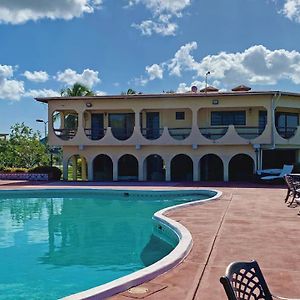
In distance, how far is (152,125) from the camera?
30.9m

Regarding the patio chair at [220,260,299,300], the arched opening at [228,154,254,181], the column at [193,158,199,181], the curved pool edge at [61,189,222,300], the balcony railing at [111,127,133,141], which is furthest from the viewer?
the balcony railing at [111,127,133,141]

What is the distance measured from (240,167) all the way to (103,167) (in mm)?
9733

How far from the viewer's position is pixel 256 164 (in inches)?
1101

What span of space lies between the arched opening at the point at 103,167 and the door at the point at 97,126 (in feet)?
5.18

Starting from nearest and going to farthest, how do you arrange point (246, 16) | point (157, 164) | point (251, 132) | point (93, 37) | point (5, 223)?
point (5, 223) < point (246, 16) < point (93, 37) < point (251, 132) < point (157, 164)

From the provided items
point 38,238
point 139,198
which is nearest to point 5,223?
point 38,238

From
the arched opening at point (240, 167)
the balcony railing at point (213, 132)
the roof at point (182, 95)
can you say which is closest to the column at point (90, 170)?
the roof at point (182, 95)

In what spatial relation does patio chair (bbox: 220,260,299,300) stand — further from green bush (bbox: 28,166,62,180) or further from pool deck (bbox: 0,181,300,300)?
green bush (bbox: 28,166,62,180)

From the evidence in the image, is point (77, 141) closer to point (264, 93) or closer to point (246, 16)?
point (264, 93)

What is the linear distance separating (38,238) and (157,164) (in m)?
18.6

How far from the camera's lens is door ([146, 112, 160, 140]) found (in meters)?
30.2

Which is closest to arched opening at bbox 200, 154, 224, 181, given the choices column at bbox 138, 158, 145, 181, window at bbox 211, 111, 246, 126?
window at bbox 211, 111, 246, 126

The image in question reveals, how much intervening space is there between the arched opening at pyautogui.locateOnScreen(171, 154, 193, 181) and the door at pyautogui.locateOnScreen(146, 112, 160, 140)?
2.27 m

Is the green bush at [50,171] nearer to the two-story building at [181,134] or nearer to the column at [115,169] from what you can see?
the two-story building at [181,134]
